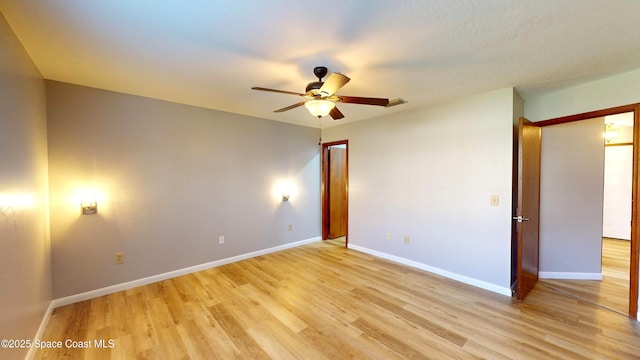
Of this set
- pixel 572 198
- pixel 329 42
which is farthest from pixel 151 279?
pixel 572 198

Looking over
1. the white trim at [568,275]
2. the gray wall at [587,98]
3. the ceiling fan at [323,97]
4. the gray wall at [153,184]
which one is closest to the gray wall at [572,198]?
the white trim at [568,275]

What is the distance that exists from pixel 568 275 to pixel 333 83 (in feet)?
13.5

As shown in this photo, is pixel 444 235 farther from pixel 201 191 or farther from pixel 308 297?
pixel 201 191

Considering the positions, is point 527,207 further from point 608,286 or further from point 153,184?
point 153,184

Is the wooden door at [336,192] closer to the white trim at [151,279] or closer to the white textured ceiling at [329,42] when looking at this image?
the white trim at [151,279]

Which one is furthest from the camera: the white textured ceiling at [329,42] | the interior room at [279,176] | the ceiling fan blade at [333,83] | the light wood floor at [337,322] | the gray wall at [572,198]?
the gray wall at [572,198]

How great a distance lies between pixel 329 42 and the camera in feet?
6.15

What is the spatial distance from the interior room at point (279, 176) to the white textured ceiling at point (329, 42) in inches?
0.8

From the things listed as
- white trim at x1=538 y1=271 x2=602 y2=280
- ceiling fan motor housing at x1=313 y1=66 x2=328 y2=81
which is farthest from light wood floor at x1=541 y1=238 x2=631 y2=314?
ceiling fan motor housing at x1=313 y1=66 x2=328 y2=81

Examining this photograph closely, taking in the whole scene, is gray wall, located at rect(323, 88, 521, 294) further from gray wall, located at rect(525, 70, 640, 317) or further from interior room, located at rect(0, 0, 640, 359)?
gray wall, located at rect(525, 70, 640, 317)

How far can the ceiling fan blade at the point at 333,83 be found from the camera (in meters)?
1.85

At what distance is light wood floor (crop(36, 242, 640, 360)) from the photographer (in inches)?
77.7

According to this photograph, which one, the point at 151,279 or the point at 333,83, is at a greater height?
the point at 333,83

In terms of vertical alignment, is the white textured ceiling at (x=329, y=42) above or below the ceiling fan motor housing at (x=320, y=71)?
above
